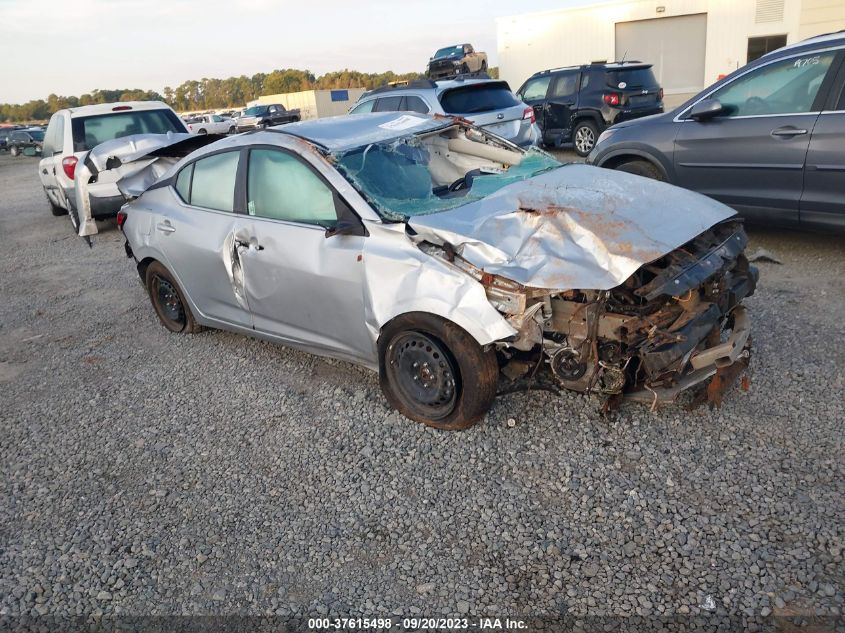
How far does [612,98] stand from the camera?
42.6 ft

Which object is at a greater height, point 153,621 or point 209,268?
point 209,268

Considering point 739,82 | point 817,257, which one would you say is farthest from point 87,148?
point 817,257

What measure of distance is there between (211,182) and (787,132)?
478 centimetres

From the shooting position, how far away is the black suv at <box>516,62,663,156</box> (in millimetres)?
→ 13078

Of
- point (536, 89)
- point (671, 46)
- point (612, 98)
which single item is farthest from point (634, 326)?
point (671, 46)

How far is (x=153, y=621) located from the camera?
105 inches

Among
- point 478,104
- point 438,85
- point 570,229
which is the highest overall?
point 438,85

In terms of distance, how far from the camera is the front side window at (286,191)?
397cm

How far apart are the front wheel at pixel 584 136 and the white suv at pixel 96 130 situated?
7.82m

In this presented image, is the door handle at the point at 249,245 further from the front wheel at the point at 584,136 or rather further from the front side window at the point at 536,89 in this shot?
the front side window at the point at 536,89

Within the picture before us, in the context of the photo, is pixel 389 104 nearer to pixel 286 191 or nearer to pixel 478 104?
pixel 478 104

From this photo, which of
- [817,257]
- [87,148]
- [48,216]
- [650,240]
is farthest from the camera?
[48,216]

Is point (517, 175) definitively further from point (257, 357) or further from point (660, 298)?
point (257, 357)

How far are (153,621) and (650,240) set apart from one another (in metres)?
2.82
